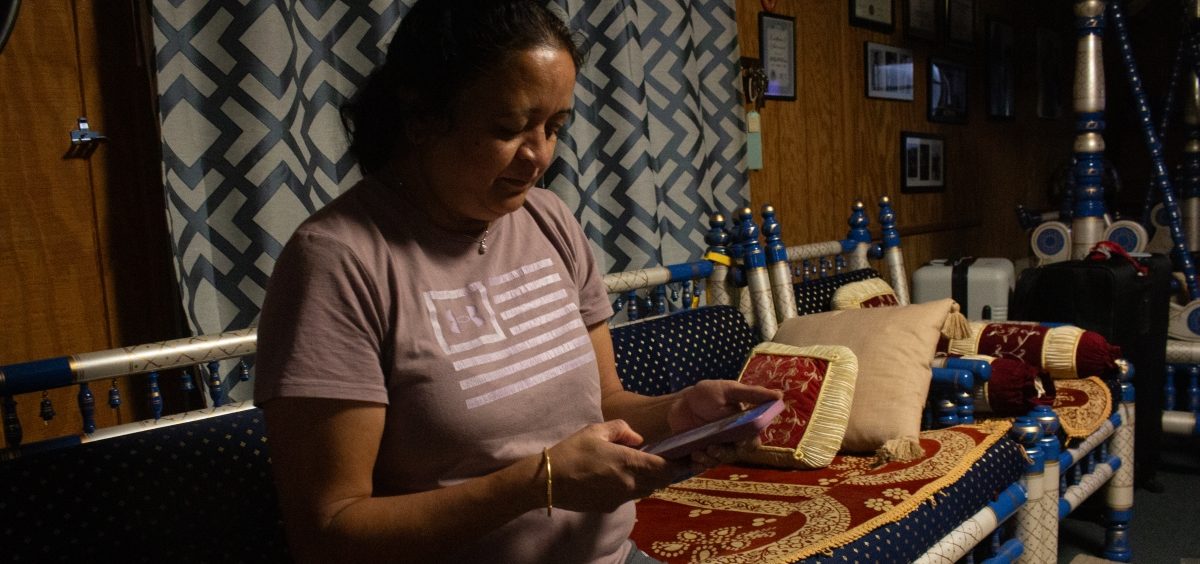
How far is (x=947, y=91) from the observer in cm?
467

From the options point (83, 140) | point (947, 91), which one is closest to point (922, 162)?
point (947, 91)

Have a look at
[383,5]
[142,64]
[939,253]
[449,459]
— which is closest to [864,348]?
[383,5]

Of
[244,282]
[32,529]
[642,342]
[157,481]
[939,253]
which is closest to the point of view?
[32,529]

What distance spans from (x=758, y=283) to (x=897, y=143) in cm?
193

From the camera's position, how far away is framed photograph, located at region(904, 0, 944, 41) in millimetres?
4305

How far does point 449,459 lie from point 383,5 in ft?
4.62

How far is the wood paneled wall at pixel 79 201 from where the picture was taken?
172cm

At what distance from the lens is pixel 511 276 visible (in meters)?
1.17

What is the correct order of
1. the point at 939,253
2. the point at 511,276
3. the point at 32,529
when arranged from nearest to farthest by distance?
the point at 511,276, the point at 32,529, the point at 939,253

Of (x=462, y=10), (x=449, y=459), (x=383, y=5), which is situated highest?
(x=383, y=5)

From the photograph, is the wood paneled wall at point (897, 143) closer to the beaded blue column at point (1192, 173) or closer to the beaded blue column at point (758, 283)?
the beaded blue column at point (758, 283)

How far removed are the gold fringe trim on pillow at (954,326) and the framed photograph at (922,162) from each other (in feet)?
6.39

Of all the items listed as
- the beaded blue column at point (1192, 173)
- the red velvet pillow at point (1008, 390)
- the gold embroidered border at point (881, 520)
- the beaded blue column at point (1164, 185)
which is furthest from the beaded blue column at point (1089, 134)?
the gold embroidered border at point (881, 520)

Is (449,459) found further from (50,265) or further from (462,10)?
(50,265)
